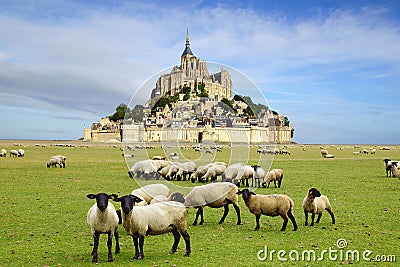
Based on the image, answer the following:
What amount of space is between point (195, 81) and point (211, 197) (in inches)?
145

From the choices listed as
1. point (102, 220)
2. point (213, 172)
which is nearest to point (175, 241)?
point (102, 220)

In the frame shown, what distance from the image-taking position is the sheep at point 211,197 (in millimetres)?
11930

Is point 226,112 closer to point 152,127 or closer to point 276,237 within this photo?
point 152,127

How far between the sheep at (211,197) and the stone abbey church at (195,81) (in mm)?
2844

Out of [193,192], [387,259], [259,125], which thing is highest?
[259,125]

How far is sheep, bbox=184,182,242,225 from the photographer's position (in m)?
11.9

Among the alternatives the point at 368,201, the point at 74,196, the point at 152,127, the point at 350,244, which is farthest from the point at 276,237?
the point at 74,196

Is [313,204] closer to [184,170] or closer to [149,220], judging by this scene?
[149,220]

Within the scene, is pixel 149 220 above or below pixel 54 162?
below

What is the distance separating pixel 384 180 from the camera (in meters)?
24.4

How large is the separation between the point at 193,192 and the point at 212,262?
3731 millimetres

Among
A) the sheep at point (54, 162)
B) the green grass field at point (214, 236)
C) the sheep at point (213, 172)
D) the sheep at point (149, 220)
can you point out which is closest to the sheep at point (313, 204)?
the green grass field at point (214, 236)

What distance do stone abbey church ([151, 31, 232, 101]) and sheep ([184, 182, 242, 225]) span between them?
284cm

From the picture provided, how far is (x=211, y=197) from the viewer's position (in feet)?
39.5
